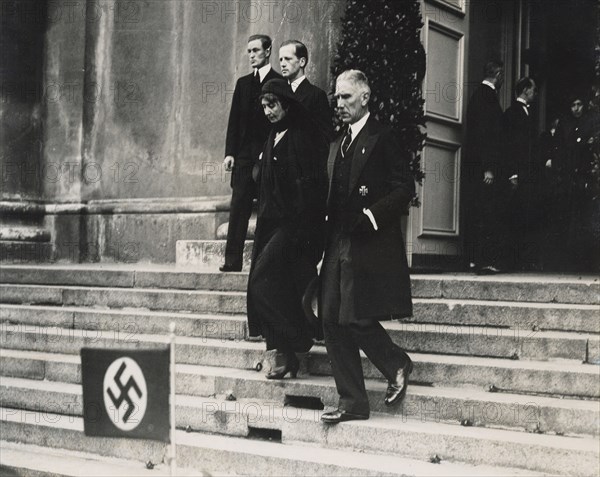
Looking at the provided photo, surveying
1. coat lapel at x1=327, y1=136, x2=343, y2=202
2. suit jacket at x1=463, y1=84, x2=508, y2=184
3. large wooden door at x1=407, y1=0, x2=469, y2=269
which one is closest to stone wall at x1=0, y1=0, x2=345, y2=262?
large wooden door at x1=407, y1=0, x2=469, y2=269

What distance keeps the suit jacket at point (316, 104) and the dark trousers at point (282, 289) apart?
1016 millimetres

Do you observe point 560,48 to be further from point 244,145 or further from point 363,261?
point 363,261

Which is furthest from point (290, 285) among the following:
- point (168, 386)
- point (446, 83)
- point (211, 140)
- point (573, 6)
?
point (573, 6)

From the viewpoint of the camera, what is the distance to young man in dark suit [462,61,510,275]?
8.87 metres

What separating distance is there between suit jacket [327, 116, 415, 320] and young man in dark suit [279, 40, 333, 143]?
1.27 m

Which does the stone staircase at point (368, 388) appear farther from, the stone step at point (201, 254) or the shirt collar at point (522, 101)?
the shirt collar at point (522, 101)

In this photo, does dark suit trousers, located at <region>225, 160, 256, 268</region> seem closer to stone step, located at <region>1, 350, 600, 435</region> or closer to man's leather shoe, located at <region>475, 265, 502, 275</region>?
stone step, located at <region>1, 350, 600, 435</region>

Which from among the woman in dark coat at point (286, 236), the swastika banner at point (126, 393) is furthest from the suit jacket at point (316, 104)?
the swastika banner at point (126, 393)

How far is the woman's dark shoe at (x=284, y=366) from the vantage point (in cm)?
688

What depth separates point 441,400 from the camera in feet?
20.2

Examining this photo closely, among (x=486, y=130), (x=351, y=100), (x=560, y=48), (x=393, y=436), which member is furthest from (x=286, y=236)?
(x=560, y=48)

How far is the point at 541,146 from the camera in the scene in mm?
10070

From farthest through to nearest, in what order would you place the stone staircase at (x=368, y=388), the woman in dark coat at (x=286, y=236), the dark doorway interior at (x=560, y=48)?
the dark doorway interior at (x=560, y=48)
the woman in dark coat at (x=286, y=236)
the stone staircase at (x=368, y=388)

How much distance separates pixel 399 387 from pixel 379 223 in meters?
1.07
